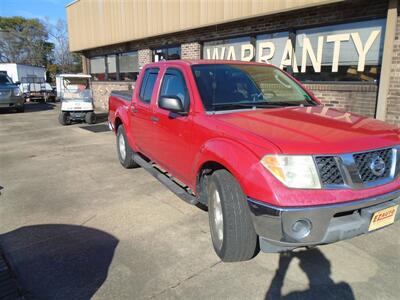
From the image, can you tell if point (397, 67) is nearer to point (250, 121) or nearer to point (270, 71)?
point (270, 71)

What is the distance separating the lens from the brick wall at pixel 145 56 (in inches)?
533

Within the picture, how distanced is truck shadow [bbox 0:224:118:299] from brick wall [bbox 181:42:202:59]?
25.9 feet

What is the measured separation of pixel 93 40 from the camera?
1725 cm

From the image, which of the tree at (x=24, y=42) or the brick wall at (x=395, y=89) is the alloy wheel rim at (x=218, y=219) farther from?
the tree at (x=24, y=42)

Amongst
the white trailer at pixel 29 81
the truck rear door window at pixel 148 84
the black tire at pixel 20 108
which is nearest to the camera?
the truck rear door window at pixel 148 84

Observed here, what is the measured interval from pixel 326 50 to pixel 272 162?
5.74m

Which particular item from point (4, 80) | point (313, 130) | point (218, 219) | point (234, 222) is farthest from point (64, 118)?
point (313, 130)

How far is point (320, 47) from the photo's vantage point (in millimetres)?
7531

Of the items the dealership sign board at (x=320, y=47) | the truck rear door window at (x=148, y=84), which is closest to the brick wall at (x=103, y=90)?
the dealership sign board at (x=320, y=47)

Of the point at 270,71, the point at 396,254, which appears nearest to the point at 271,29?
the point at 270,71

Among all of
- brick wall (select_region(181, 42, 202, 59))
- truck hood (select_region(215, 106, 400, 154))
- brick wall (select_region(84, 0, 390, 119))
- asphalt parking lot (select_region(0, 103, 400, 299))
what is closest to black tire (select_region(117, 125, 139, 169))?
asphalt parking lot (select_region(0, 103, 400, 299))

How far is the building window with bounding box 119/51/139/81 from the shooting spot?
14739 millimetres

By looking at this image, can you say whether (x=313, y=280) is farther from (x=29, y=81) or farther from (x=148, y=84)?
(x=29, y=81)

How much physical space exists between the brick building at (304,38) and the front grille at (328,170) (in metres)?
4.49
